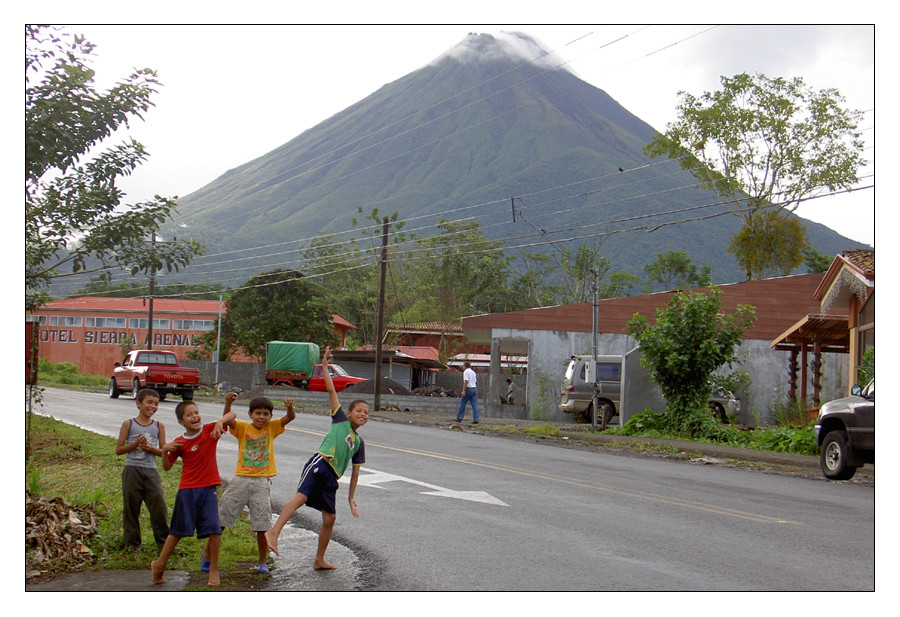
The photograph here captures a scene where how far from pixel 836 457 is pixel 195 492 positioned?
10751 millimetres

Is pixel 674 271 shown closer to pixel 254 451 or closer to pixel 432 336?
pixel 432 336

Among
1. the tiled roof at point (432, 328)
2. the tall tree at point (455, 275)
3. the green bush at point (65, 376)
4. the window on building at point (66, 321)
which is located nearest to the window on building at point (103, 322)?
the window on building at point (66, 321)

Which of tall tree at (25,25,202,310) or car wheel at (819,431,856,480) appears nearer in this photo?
tall tree at (25,25,202,310)

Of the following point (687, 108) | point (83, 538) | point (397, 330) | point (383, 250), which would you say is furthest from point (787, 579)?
point (397, 330)

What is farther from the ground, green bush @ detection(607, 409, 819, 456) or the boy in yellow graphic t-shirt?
the boy in yellow graphic t-shirt

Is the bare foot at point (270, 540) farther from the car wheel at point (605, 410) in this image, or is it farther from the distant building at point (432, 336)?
the distant building at point (432, 336)

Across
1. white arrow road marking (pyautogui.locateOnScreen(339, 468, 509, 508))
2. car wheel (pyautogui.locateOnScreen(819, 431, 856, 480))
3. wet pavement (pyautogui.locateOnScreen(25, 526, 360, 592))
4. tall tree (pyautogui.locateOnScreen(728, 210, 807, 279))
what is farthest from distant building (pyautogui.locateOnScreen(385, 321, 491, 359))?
wet pavement (pyautogui.locateOnScreen(25, 526, 360, 592))

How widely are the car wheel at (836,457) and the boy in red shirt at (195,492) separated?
10.2 m

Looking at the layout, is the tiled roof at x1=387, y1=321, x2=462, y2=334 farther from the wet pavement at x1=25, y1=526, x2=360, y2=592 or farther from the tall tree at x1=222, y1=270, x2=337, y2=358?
the wet pavement at x1=25, y1=526, x2=360, y2=592

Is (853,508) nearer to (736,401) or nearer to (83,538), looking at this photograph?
(83,538)

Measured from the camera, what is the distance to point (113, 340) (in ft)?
202

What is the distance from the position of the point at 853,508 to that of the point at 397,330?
48295 mm

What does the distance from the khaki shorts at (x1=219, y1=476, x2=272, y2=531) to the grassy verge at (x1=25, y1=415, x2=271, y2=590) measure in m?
0.46

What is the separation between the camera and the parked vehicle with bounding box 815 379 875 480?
1291 centimetres
